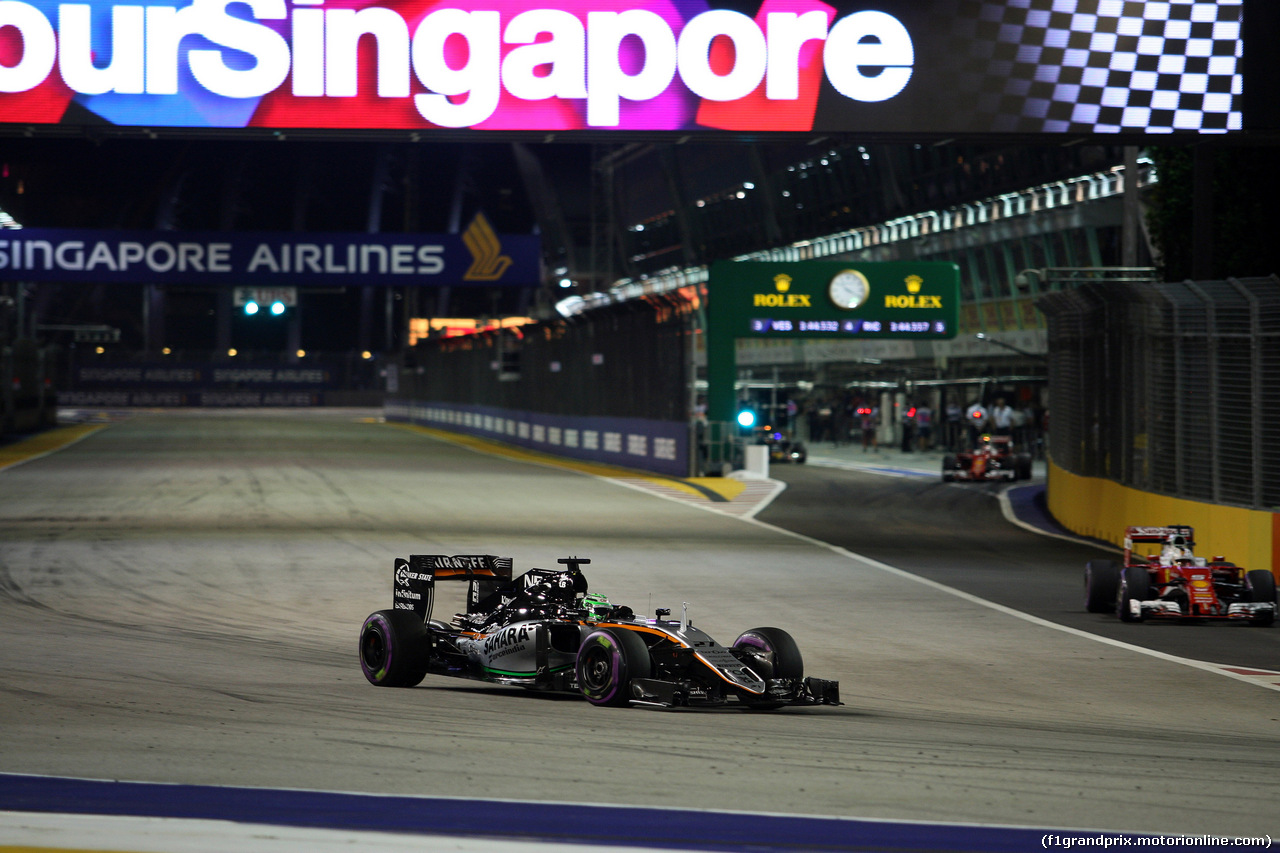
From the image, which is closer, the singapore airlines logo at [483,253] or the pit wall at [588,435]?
the pit wall at [588,435]

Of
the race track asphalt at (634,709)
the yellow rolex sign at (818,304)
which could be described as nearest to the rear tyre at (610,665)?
the race track asphalt at (634,709)

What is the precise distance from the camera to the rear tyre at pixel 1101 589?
13305 millimetres

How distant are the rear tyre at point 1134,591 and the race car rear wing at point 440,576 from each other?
6.13 meters

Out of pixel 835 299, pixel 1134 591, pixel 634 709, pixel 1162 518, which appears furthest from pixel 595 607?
pixel 835 299

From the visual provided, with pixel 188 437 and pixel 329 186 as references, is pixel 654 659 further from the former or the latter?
pixel 329 186

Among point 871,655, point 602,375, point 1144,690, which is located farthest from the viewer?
point 602,375

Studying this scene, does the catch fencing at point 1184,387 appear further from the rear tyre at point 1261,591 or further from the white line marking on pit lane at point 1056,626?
the white line marking on pit lane at point 1056,626

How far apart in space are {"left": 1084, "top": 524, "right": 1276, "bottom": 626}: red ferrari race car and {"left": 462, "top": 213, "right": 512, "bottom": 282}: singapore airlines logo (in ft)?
74.8

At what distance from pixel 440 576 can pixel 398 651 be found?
0.63 meters

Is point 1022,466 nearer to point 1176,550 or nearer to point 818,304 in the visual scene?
point 818,304

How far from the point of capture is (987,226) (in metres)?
46.7

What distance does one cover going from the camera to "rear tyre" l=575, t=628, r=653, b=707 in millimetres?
7871

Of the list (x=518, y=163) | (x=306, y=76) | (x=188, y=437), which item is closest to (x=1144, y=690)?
(x=306, y=76)

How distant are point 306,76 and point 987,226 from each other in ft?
109
